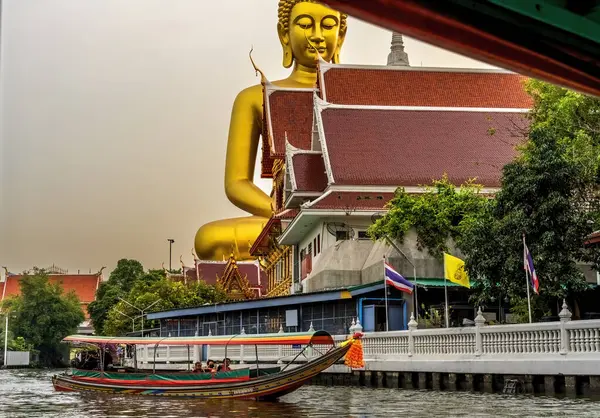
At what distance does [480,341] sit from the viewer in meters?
19.1

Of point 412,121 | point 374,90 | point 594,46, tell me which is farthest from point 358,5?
point 374,90

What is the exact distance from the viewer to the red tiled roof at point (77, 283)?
99.1m

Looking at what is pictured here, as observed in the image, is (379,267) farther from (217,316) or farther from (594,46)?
(594,46)

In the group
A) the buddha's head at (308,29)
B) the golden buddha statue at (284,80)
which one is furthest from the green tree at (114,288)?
the buddha's head at (308,29)

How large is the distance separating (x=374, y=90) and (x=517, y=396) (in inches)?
844

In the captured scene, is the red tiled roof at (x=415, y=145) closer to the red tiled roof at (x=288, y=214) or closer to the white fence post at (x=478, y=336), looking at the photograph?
the red tiled roof at (x=288, y=214)

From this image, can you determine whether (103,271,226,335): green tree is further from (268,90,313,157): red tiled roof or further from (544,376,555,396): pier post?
(544,376,555,396): pier post

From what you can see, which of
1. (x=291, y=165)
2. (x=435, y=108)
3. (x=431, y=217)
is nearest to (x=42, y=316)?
(x=291, y=165)

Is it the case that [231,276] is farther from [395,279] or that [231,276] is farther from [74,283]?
[74,283]

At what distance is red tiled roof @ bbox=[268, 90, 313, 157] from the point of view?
1643 inches

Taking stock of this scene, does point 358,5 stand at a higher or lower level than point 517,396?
higher

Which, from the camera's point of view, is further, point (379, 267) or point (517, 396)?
point (379, 267)

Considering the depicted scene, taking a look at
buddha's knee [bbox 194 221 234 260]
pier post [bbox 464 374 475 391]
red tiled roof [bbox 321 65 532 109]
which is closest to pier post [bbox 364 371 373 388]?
pier post [bbox 464 374 475 391]

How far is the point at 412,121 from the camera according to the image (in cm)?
3434
